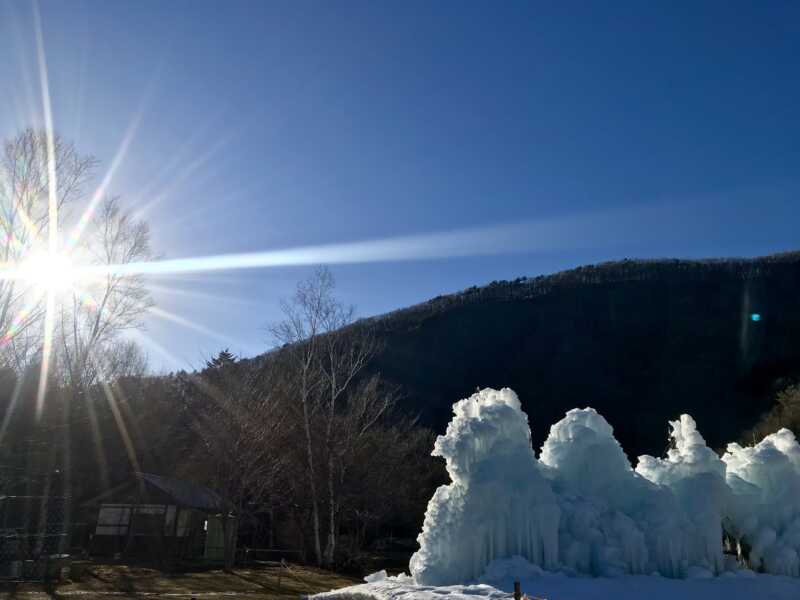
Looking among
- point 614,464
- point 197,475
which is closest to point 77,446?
point 197,475

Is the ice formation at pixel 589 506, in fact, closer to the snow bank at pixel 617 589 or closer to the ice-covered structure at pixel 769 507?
the ice-covered structure at pixel 769 507

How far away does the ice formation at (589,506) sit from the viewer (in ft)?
51.3

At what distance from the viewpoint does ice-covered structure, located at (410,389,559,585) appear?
51.1 feet

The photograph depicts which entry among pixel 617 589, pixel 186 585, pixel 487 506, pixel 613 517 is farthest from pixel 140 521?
pixel 617 589

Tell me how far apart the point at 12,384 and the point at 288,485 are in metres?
16.2

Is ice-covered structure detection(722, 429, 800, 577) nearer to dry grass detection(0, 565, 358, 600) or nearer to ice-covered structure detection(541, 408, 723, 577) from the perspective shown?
ice-covered structure detection(541, 408, 723, 577)

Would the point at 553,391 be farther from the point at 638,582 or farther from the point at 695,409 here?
the point at 638,582

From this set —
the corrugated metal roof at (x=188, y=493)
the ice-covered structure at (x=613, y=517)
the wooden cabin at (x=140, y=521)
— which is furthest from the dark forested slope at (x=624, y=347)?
the ice-covered structure at (x=613, y=517)

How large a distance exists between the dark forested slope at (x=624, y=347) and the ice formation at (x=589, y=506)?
177 feet

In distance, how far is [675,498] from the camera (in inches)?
661

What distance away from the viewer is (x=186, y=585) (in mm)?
21109

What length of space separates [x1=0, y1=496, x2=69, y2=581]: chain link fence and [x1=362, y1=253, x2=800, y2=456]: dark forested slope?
176 ft


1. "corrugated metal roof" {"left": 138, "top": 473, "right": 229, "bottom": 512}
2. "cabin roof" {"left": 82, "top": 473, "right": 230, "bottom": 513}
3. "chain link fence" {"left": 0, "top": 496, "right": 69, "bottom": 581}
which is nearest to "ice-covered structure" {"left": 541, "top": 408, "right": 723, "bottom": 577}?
"chain link fence" {"left": 0, "top": 496, "right": 69, "bottom": 581}

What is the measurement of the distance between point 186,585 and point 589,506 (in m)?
12.4
